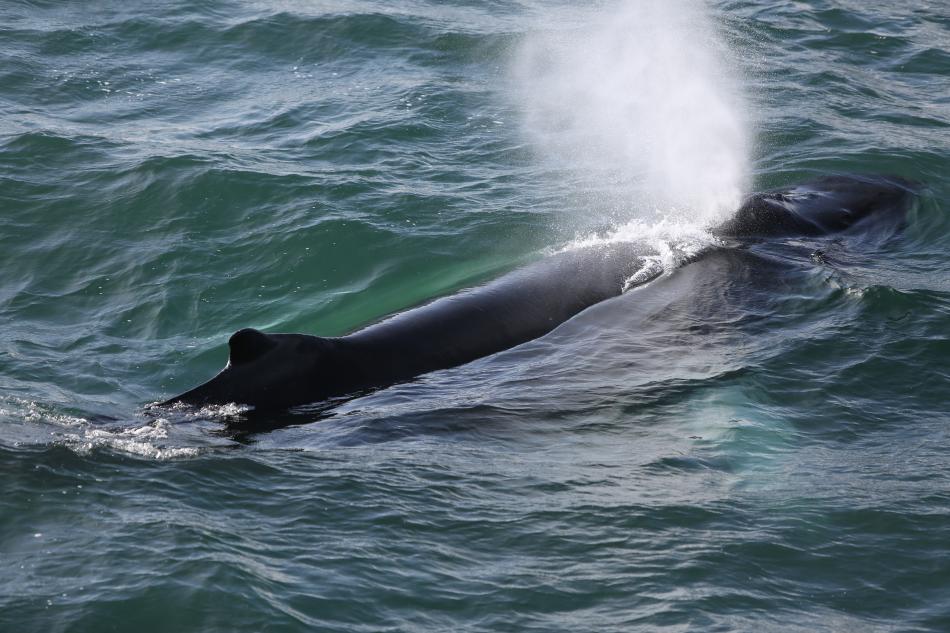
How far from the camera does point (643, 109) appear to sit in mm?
23375

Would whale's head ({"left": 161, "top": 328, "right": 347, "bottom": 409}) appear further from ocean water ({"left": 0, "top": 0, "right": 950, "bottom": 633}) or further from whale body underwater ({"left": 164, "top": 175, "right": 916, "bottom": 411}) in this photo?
ocean water ({"left": 0, "top": 0, "right": 950, "bottom": 633})

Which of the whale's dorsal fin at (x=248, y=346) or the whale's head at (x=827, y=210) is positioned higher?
the whale's dorsal fin at (x=248, y=346)

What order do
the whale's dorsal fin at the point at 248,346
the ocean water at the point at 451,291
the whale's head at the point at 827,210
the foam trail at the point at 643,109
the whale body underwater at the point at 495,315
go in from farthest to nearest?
the foam trail at the point at 643,109
the whale's head at the point at 827,210
the whale body underwater at the point at 495,315
the whale's dorsal fin at the point at 248,346
the ocean water at the point at 451,291

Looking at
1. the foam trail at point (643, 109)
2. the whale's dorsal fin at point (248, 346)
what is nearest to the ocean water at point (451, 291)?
the foam trail at point (643, 109)

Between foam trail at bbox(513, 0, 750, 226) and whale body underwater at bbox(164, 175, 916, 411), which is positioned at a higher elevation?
foam trail at bbox(513, 0, 750, 226)

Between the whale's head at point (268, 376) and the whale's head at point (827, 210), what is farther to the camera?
the whale's head at point (827, 210)

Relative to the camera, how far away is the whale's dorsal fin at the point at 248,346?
430 inches

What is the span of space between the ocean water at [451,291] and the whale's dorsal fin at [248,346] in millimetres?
632

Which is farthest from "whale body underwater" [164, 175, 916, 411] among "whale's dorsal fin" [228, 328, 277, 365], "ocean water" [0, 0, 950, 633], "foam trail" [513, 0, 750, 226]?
"foam trail" [513, 0, 750, 226]

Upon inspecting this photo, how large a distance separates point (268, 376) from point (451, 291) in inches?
138

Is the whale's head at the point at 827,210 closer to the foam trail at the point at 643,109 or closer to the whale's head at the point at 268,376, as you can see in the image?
the foam trail at the point at 643,109

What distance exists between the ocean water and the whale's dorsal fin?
63cm

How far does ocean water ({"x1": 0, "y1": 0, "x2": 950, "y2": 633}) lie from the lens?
28.5 feet

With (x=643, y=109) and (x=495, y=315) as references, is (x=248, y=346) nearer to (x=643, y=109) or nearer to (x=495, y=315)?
(x=495, y=315)
